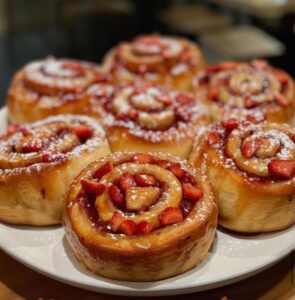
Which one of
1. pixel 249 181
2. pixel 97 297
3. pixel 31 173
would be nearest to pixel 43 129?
pixel 31 173

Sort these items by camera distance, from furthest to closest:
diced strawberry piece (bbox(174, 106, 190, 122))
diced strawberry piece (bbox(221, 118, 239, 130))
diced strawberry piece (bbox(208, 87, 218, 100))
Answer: diced strawberry piece (bbox(208, 87, 218, 100)) → diced strawberry piece (bbox(174, 106, 190, 122)) → diced strawberry piece (bbox(221, 118, 239, 130))

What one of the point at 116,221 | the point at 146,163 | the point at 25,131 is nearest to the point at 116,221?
the point at 116,221

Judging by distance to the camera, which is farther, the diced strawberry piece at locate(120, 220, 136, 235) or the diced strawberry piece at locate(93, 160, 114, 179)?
the diced strawberry piece at locate(93, 160, 114, 179)

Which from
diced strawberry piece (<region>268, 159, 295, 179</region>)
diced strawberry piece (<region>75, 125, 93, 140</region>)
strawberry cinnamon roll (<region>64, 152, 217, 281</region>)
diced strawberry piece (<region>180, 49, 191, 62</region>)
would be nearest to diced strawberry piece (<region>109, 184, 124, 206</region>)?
strawberry cinnamon roll (<region>64, 152, 217, 281</region>)

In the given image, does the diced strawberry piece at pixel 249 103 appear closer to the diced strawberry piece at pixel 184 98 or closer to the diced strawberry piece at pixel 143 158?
the diced strawberry piece at pixel 184 98

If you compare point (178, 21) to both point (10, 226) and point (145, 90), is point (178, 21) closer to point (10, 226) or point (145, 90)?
point (145, 90)

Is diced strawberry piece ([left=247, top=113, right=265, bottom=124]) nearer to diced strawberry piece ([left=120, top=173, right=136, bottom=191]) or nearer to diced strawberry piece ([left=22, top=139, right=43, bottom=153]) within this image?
diced strawberry piece ([left=120, top=173, right=136, bottom=191])

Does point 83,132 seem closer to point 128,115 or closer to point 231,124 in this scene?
point 128,115

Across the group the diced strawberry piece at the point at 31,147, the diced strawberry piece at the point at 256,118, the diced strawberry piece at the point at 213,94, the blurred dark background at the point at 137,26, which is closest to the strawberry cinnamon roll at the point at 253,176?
the diced strawberry piece at the point at 256,118
